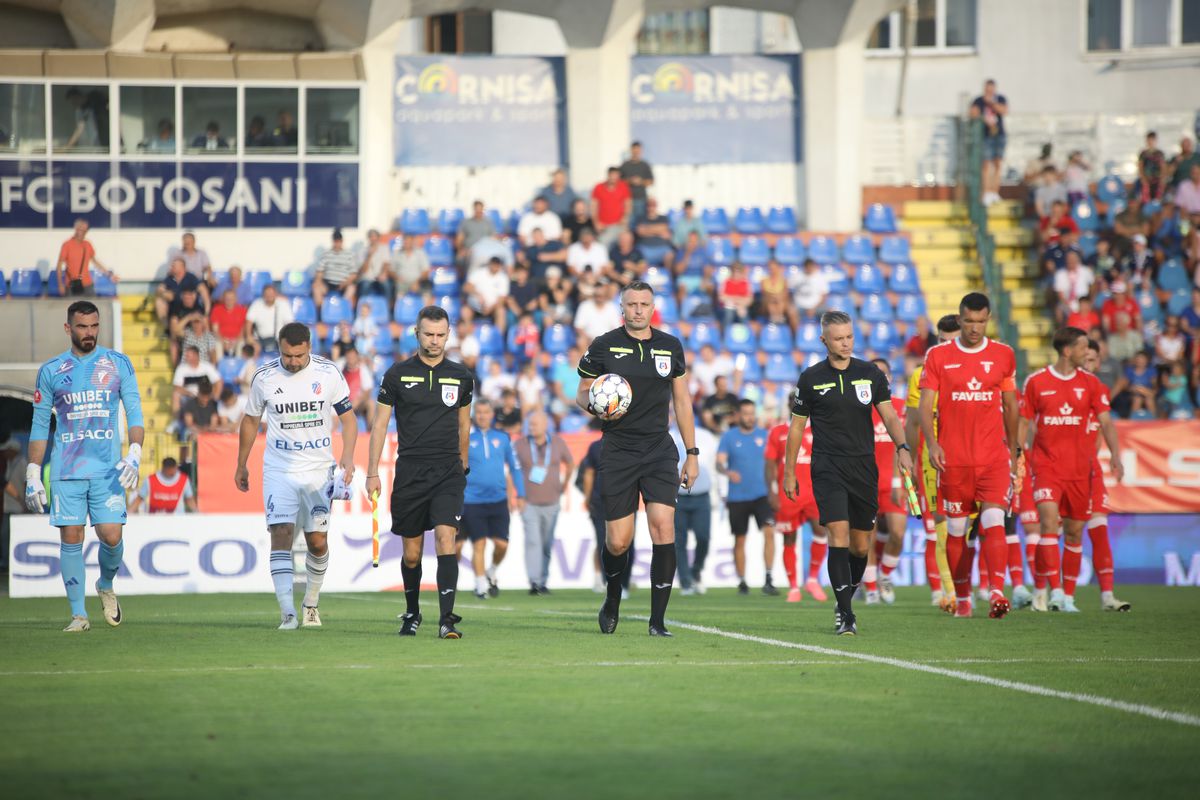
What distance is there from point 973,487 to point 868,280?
15365mm

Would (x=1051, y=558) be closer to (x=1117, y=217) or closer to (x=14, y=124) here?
(x=1117, y=217)

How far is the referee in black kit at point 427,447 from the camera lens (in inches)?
425

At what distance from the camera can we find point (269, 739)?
20.7 ft

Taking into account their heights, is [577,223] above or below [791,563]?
above

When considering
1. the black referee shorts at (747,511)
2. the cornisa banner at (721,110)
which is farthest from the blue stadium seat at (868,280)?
the black referee shorts at (747,511)

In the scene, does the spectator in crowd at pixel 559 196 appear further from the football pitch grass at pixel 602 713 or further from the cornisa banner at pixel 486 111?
the football pitch grass at pixel 602 713

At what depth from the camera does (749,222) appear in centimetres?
2877

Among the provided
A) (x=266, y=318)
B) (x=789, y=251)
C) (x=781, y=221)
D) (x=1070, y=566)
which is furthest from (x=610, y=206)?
(x=1070, y=566)

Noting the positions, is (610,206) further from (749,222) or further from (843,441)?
(843,441)

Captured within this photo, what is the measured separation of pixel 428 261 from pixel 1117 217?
39.2 ft

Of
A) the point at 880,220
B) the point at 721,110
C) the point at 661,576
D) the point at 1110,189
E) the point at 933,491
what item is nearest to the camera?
the point at 661,576

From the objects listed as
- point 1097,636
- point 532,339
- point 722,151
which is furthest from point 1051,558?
Result: point 722,151

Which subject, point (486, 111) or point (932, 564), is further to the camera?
point (486, 111)

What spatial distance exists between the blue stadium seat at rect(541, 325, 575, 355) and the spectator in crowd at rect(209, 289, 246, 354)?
4727mm
